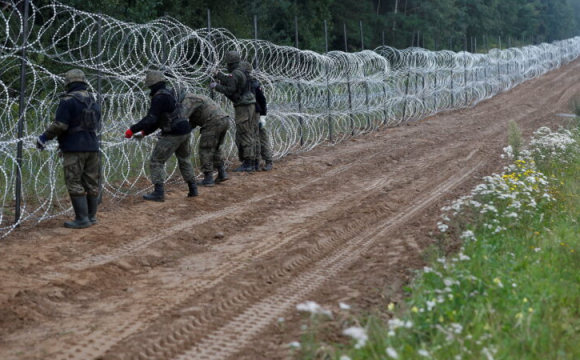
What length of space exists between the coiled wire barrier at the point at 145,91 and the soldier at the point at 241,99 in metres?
0.32

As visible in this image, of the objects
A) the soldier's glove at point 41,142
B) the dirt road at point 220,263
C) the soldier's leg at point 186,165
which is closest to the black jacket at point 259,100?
the dirt road at point 220,263

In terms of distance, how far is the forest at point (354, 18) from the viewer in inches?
1052

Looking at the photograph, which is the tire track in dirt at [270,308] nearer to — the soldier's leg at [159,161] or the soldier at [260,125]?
the soldier's leg at [159,161]

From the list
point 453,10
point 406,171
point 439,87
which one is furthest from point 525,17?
point 406,171

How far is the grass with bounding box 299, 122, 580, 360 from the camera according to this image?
4426mm

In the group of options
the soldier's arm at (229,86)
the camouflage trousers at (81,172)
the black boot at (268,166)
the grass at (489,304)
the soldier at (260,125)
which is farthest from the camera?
the black boot at (268,166)

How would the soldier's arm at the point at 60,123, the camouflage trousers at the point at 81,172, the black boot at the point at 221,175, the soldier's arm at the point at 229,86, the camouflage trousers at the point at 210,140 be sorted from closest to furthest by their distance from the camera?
the soldier's arm at the point at 60,123 < the camouflage trousers at the point at 81,172 < the camouflage trousers at the point at 210,140 < the black boot at the point at 221,175 < the soldier's arm at the point at 229,86

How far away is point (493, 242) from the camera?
268 inches

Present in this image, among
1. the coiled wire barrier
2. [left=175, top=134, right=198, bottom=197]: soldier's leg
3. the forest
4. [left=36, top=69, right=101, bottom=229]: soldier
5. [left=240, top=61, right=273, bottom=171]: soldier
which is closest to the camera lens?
[left=36, top=69, right=101, bottom=229]: soldier

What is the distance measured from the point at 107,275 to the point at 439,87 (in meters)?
18.4

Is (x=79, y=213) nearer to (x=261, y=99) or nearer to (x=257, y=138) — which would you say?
(x=257, y=138)

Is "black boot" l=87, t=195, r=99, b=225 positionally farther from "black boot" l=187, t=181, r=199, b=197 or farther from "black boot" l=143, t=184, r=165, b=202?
"black boot" l=187, t=181, r=199, b=197

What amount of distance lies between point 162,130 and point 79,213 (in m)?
1.88

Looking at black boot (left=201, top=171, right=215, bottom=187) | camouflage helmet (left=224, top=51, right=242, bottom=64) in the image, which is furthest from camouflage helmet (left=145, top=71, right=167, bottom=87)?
camouflage helmet (left=224, top=51, right=242, bottom=64)
